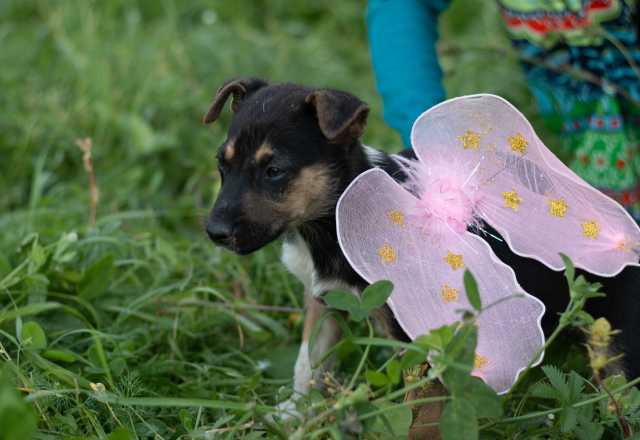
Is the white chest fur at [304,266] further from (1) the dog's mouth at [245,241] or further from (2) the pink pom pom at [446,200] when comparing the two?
(2) the pink pom pom at [446,200]

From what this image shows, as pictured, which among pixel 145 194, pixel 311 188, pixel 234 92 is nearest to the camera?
pixel 311 188

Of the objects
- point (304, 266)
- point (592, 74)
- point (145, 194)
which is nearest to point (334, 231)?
point (304, 266)

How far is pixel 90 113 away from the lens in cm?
538

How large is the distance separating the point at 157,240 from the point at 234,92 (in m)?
1.10

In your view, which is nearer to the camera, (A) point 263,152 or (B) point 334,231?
(A) point 263,152

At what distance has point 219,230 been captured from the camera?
2.74m

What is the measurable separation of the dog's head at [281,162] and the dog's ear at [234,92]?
155 millimetres

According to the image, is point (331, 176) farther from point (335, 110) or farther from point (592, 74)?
point (592, 74)

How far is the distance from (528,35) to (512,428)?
7.02 ft

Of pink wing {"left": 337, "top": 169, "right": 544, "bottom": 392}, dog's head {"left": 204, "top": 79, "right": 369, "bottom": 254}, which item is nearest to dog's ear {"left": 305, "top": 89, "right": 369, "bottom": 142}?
dog's head {"left": 204, "top": 79, "right": 369, "bottom": 254}

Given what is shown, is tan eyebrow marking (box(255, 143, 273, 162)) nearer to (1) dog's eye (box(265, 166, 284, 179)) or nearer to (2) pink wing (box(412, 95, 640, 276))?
(1) dog's eye (box(265, 166, 284, 179))

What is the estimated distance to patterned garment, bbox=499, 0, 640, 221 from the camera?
12.6ft

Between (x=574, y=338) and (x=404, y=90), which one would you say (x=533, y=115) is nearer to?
(x=404, y=90)

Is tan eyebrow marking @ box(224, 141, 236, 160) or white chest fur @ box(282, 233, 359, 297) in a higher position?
tan eyebrow marking @ box(224, 141, 236, 160)
